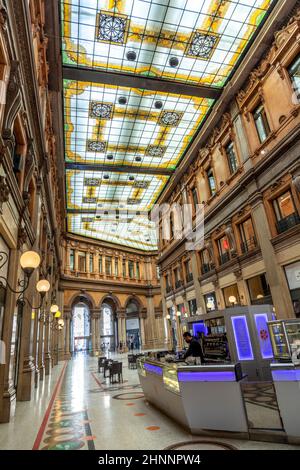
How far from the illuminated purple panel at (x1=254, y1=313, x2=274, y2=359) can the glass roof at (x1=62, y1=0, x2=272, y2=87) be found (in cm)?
904

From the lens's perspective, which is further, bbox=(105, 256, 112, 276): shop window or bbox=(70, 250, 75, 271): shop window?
bbox=(105, 256, 112, 276): shop window

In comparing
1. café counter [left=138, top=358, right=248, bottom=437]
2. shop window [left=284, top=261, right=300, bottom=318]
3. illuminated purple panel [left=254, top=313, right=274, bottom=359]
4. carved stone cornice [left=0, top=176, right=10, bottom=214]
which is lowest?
café counter [left=138, top=358, right=248, bottom=437]

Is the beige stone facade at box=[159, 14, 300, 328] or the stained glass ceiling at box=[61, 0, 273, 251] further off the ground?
the stained glass ceiling at box=[61, 0, 273, 251]

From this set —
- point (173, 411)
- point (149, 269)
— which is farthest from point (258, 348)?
point (149, 269)

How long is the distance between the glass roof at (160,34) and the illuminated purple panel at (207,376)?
9959mm

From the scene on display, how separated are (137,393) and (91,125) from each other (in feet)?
35.6

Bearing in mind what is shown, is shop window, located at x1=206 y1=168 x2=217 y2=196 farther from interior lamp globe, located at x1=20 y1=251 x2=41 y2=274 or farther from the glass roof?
interior lamp globe, located at x1=20 y1=251 x2=41 y2=274

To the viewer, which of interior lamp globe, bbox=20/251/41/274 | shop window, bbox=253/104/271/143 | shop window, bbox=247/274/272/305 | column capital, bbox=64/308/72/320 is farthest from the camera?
column capital, bbox=64/308/72/320

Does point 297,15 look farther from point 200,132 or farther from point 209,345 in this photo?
point 209,345

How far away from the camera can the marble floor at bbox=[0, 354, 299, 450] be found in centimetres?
355

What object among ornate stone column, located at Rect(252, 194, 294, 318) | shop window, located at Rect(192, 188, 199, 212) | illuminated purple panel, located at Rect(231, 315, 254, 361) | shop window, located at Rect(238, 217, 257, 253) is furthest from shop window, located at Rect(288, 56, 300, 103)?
shop window, located at Rect(192, 188, 199, 212)

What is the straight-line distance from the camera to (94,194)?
19.0 m

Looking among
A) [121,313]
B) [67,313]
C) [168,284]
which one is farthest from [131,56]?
[121,313]

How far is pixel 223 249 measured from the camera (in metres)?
13.1
